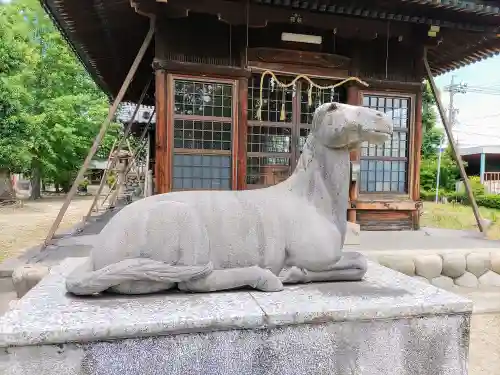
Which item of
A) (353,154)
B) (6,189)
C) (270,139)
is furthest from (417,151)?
(6,189)

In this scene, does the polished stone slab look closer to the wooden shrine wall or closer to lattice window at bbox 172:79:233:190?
lattice window at bbox 172:79:233:190

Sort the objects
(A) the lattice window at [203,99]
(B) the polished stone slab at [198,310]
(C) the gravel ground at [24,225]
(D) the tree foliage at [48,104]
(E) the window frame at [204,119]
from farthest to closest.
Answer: (D) the tree foliage at [48,104] → (C) the gravel ground at [24,225] → (A) the lattice window at [203,99] → (E) the window frame at [204,119] → (B) the polished stone slab at [198,310]

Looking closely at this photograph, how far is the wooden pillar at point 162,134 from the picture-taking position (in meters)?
6.66

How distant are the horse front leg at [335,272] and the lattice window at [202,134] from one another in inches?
175

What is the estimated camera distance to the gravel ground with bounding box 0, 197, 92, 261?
803cm

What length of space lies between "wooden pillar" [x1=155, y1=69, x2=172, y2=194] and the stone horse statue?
4.15 m

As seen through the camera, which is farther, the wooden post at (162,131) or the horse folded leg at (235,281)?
the wooden post at (162,131)

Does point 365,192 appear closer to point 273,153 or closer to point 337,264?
point 273,153

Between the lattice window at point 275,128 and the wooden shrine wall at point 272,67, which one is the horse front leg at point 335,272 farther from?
the lattice window at point 275,128

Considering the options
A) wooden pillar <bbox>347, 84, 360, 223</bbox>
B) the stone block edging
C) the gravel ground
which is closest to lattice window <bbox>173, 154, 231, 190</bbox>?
wooden pillar <bbox>347, 84, 360, 223</bbox>

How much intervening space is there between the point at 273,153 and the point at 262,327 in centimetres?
570

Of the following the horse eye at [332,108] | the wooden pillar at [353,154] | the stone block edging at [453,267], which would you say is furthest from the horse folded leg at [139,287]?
the wooden pillar at [353,154]

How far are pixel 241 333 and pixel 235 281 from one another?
41 centimetres

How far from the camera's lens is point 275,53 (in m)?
7.25
